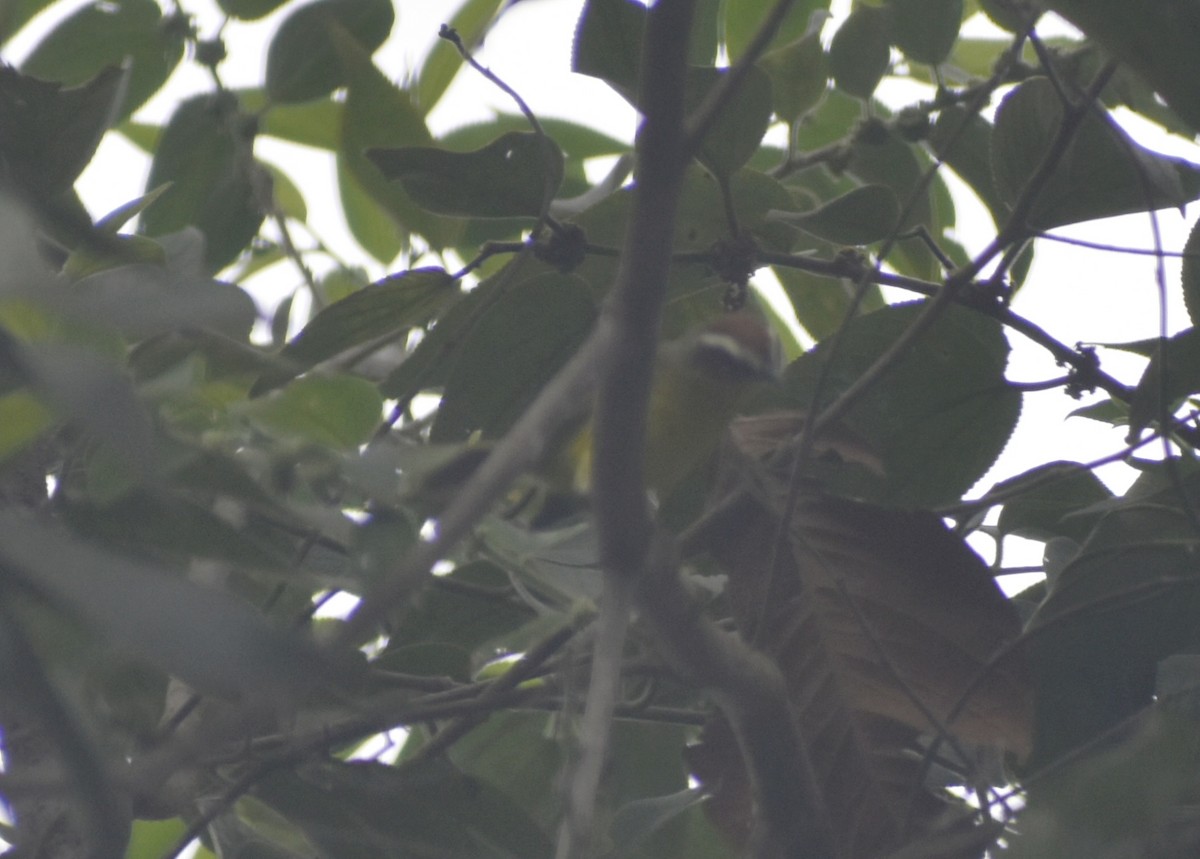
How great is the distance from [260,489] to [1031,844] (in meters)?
0.61

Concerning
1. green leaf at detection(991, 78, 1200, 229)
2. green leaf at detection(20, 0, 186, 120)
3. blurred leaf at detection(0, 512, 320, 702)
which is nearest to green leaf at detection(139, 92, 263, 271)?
green leaf at detection(20, 0, 186, 120)

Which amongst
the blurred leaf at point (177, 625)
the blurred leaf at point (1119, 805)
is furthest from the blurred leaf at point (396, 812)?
the blurred leaf at point (177, 625)

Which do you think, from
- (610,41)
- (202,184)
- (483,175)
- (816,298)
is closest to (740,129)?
(610,41)

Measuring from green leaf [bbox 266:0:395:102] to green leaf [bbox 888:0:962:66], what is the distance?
731 mm

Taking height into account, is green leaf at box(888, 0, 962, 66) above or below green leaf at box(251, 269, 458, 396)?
above

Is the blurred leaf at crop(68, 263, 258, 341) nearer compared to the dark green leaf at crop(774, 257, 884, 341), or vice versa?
the blurred leaf at crop(68, 263, 258, 341)

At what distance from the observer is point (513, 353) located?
1565 millimetres

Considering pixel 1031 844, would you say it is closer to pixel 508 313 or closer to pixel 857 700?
pixel 857 700

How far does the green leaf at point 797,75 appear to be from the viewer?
1.75 meters

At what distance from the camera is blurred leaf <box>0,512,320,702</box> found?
50cm

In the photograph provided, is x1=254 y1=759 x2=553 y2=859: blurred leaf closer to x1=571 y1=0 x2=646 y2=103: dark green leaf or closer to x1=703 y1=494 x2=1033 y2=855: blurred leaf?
x1=703 y1=494 x2=1033 y2=855: blurred leaf

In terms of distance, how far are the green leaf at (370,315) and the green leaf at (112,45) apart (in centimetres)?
59

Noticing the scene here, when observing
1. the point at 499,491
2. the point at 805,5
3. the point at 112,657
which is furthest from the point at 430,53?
the point at 499,491

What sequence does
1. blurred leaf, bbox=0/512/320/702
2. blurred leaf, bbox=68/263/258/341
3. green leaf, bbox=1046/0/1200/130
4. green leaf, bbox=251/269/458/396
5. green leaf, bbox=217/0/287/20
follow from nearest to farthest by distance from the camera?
blurred leaf, bbox=0/512/320/702 → blurred leaf, bbox=68/263/258/341 → green leaf, bbox=1046/0/1200/130 → green leaf, bbox=251/269/458/396 → green leaf, bbox=217/0/287/20
